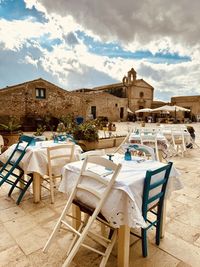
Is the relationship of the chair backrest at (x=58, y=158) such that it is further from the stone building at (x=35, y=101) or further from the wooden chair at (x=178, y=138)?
the stone building at (x=35, y=101)

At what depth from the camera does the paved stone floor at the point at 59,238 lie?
162 cm

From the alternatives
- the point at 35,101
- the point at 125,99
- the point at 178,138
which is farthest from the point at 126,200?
the point at 125,99

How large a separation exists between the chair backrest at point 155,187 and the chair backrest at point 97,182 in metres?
0.30

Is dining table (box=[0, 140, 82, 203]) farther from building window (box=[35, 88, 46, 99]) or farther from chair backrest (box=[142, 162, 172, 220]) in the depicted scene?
building window (box=[35, 88, 46, 99])

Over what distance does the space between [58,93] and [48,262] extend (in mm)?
14642

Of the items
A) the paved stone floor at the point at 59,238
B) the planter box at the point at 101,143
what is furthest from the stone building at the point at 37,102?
the paved stone floor at the point at 59,238

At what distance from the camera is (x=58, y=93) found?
50.0ft

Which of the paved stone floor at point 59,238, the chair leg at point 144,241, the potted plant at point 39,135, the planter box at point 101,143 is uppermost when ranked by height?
the potted plant at point 39,135

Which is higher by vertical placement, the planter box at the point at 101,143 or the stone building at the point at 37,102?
the stone building at the point at 37,102

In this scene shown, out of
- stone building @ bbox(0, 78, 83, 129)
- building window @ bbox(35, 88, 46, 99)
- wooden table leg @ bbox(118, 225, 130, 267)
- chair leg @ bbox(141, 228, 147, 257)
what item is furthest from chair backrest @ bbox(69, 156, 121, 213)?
building window @ bbox(35, 88, 46, 99)

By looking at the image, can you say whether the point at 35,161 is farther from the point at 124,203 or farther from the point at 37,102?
the point at 37,102

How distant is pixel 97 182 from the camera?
4.99 feet

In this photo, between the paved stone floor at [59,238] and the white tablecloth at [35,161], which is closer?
the paved stone floor at [59,238]

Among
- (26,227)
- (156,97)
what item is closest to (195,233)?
(26,227)
